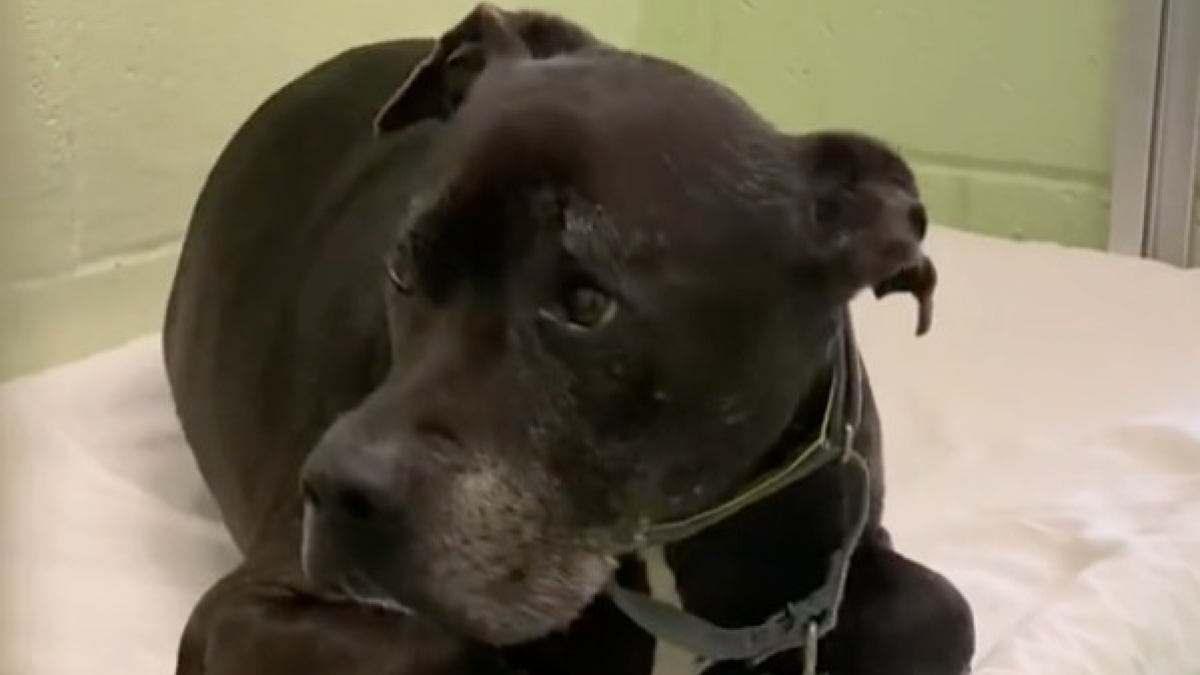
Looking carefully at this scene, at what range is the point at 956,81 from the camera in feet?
9.14

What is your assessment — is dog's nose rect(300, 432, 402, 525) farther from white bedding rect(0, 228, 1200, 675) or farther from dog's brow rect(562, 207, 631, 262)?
white bedding rect(0, 228, 1200, 675)

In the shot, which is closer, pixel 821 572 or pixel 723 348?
pixel 723 348

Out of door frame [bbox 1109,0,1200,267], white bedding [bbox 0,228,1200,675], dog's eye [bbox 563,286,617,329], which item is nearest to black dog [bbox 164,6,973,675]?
dog's eye [bbox 563,286,617,329]

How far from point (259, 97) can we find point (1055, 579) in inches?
39.4

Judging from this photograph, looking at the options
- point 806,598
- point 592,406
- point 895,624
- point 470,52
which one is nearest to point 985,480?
point 895,624

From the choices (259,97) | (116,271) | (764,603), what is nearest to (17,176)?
(116,271)

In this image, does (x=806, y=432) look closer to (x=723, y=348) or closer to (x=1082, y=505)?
(x=723, y=348)

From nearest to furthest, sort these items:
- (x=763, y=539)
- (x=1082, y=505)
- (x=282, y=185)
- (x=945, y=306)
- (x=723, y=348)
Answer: (x=723, y=348), (x=763, y=539), (x=282, y=185), (x=1082, y=505), (x=945, y=306)

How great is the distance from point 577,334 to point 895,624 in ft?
1.29

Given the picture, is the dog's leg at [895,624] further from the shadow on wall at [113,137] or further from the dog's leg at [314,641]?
the shadow on wall at [113,137]

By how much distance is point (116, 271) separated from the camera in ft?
7.04

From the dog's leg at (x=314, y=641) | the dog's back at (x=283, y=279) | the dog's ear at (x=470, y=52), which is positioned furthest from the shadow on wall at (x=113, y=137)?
the dog's leg at (x=314, y=641)

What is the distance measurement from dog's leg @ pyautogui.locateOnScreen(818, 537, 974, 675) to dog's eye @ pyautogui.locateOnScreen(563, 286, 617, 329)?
0.35 metres

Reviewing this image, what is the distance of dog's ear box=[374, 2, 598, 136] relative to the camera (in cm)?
136
